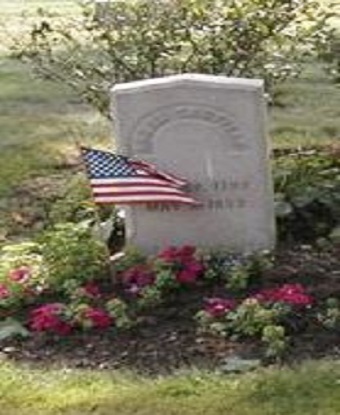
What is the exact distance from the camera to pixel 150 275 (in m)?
5.93

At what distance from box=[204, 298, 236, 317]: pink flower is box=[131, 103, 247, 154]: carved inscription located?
2.90 feet

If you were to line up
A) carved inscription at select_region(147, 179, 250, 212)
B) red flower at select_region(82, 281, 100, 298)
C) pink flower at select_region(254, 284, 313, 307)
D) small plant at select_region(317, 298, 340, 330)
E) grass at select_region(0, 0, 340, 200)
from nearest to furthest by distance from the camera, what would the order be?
small plant at select_region(317, 298, 340, 330) → pink flower at select_region(254, 284, 313, 307) → red flower at select_region(82, 281, 100, 298) → carved inscription at select_region(147, 179, 250, 212) → grass at select_region(0, 0, 340, 200)

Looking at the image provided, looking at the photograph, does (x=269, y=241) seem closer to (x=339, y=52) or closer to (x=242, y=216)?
(x=242, y=216)

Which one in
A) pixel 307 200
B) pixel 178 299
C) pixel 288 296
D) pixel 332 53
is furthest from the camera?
pixel 332 53


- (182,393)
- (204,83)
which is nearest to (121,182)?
(204,83)

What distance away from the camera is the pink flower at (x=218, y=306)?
5.46m

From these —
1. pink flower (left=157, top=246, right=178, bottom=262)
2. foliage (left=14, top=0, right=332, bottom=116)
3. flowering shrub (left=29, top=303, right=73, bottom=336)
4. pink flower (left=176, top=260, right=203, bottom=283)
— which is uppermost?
foliage (left=14, top=0, right=332, bottom=116)

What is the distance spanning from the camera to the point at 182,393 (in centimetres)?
472

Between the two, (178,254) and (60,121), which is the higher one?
(60,121)

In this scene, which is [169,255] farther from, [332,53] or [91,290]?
[332,53]

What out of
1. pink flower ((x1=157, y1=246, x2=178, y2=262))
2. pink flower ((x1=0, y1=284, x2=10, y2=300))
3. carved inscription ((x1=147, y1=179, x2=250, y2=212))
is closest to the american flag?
carved inscription ((x1=147, y1=179, x2=250, y2=212))

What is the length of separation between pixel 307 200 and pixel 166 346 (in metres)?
1.68

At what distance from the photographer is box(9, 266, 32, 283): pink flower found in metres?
6.04

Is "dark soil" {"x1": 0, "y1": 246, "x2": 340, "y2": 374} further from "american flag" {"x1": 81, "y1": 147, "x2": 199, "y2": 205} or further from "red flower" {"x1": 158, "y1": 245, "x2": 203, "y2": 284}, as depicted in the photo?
"american flag" {"x1": 81, "y1": 147, "x2": 199, "y2": 205}
